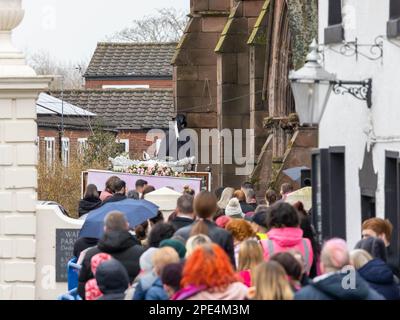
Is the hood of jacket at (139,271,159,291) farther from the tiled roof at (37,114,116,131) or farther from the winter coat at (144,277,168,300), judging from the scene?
the tiled roof at (37,114,116,131)

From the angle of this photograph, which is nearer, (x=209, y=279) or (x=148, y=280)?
(x=209, y=279)

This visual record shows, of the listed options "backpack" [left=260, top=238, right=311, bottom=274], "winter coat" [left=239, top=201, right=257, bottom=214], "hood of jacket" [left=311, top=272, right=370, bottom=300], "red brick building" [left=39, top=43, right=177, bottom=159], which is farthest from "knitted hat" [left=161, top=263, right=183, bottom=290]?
"red brick building" [left=39, top=43, right=177, bottom=159]

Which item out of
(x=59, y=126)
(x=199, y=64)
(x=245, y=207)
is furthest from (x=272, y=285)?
(x=59, y=126)

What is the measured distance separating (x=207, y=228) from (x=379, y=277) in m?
2.09

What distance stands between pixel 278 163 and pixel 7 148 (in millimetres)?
13271

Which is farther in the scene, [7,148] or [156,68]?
[156,68]

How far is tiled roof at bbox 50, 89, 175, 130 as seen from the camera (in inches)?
2591

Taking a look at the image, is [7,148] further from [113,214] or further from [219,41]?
[219,41]

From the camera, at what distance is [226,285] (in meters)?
13.2

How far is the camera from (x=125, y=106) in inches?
2608

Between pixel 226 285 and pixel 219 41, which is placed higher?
pixel 219 41

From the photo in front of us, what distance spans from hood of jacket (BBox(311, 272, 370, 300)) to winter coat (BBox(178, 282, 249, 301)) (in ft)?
1.68

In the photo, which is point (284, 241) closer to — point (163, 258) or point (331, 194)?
point (163, 258)
